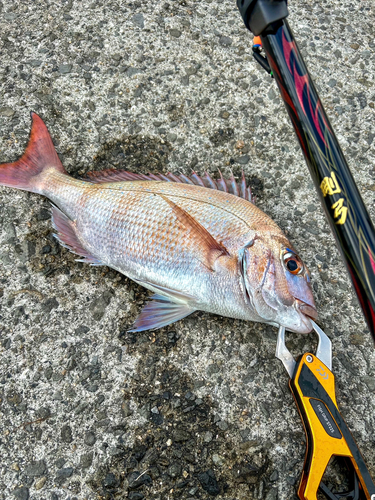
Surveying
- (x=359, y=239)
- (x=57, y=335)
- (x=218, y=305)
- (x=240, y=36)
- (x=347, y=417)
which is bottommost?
(x=347, y=417)

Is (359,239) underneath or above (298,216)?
above

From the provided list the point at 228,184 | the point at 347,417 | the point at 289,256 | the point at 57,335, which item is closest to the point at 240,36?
the point at 228,184

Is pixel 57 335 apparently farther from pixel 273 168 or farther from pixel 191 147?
pixel 273 168

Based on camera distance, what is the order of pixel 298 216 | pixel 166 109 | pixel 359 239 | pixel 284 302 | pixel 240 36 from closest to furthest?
1. pixel 359 239
2. pixel 284 302
3. pixel 298 216
4. pixel 166 109
5. pixel 240 36

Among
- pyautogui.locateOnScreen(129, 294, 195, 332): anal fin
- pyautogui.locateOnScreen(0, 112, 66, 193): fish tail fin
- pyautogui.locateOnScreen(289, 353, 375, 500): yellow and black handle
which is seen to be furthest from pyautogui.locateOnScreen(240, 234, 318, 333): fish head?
pyautogui.locateOnScreen(0, 112, 66, 193): fish tail fin

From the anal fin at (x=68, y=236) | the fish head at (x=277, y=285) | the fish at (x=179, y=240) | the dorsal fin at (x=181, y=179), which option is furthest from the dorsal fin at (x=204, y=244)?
the anal fin at (x=68, y=236)

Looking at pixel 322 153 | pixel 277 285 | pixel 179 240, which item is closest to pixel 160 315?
pixel 179 240

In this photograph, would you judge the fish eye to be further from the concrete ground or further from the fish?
the concrete ground

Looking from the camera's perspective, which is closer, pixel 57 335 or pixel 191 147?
pixel 57 335

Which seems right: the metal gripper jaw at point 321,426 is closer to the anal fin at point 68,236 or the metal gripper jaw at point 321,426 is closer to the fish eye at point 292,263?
the fish eye at point 292,263
